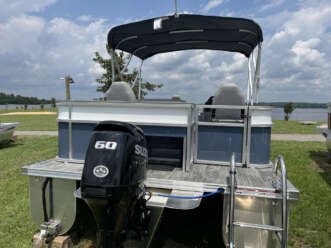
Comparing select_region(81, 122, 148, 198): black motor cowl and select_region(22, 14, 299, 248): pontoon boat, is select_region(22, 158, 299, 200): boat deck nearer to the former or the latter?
select_region(22, 14, 299, 248): pontoon boat

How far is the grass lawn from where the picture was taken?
3.13m

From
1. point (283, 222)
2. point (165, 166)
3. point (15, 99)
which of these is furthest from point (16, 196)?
point (15, 99)

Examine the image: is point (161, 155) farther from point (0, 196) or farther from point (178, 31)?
point (0, 196)

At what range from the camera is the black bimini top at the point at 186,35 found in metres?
3.49

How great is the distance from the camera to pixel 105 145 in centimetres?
184

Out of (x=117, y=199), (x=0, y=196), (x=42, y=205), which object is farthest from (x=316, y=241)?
(x=0, y=196)

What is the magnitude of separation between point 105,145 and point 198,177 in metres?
1.30

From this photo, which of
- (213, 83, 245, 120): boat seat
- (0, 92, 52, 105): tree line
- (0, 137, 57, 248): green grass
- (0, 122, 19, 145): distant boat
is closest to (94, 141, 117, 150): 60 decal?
(0, 137, 57, 248): green grass

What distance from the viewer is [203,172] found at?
2.94 meters

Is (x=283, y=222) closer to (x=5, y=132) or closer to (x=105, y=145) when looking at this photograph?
(x=105, y=145)

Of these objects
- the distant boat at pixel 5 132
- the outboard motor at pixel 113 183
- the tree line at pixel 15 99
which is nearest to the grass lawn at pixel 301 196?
the distant boat at pixel 5 132

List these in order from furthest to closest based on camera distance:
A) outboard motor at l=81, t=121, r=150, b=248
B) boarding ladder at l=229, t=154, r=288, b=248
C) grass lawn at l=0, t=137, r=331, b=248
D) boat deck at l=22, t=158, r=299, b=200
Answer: grass lawn at l=0, t=137, r=331, b=248 → boat deck at l=22, t=158, r=299, b=200 → boarding ladder at l=229, t=154, r=288, b=248 → outboard motor at l=81, t=121, r=150, b=248

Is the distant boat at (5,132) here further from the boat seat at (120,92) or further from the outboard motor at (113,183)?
the outboard motor at (113,183)

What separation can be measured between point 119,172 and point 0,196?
377cm
